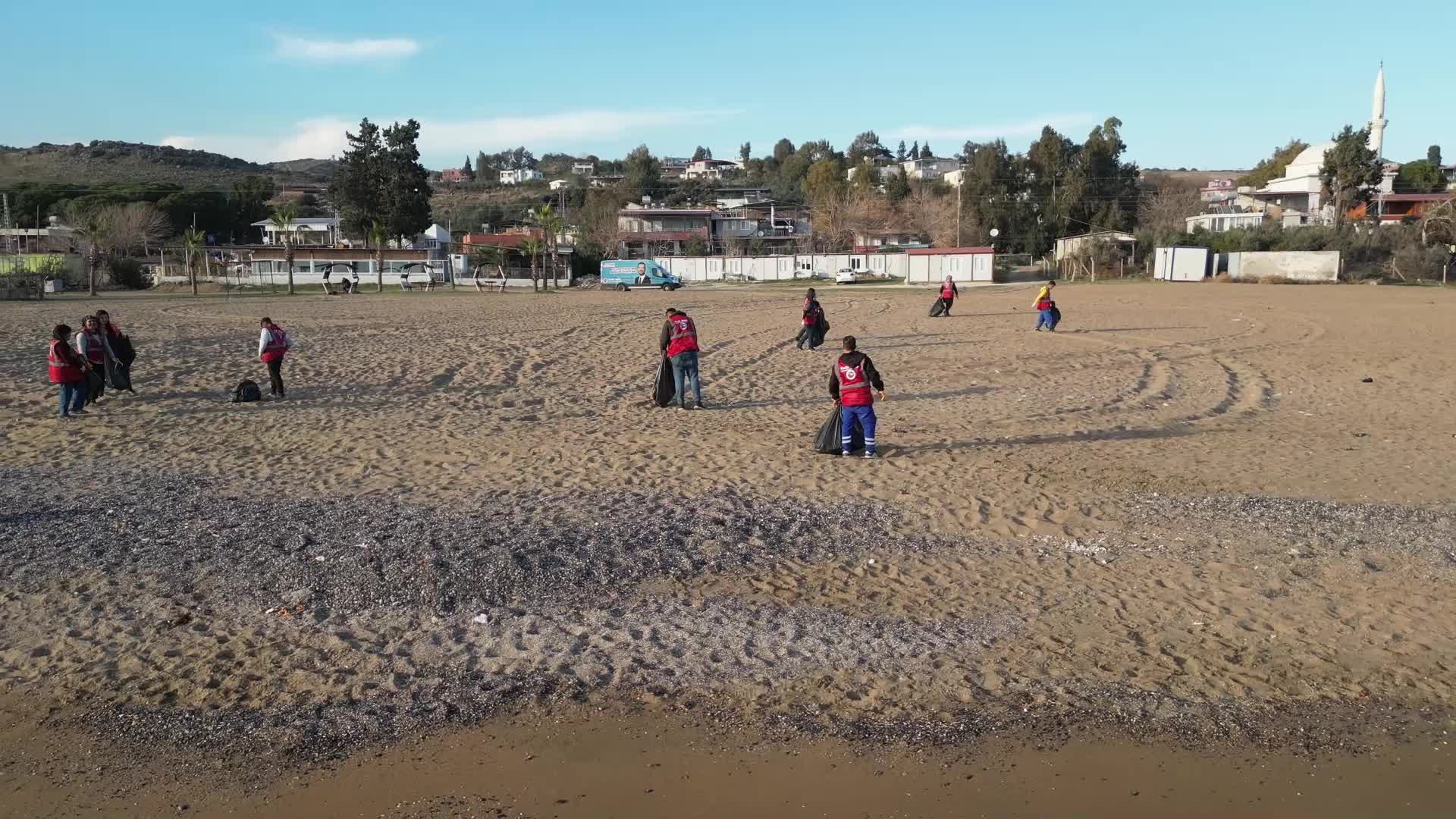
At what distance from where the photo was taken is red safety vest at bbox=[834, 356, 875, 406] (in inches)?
392

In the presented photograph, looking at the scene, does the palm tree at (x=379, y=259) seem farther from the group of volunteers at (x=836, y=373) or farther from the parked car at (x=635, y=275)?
the group of volunteers at (x=836, y=373)

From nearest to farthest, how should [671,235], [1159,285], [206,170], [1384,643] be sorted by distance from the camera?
[1384,643]
[1159,285]
[671,235]
[206,170]

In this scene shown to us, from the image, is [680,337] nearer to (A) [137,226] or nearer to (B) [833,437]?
(B) [833,437]

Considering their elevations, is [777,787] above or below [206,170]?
below

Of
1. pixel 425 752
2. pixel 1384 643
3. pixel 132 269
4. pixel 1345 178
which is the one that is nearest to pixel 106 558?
pixel 425 752

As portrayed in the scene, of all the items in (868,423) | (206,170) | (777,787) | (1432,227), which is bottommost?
(777,787)

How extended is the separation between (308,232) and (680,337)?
91158 millimetres

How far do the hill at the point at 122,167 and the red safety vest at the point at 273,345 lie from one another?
111871 millimetres

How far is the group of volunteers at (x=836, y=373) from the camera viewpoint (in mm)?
10000

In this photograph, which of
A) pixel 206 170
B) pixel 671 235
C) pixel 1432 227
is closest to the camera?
pixel 1432 227

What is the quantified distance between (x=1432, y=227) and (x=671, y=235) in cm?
5405

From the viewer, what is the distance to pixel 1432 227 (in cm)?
5144

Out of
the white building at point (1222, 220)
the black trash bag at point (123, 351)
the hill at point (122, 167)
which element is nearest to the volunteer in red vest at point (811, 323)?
the black trash bag at point (123, 351)

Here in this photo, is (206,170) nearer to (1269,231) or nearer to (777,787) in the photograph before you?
(1269,231)
